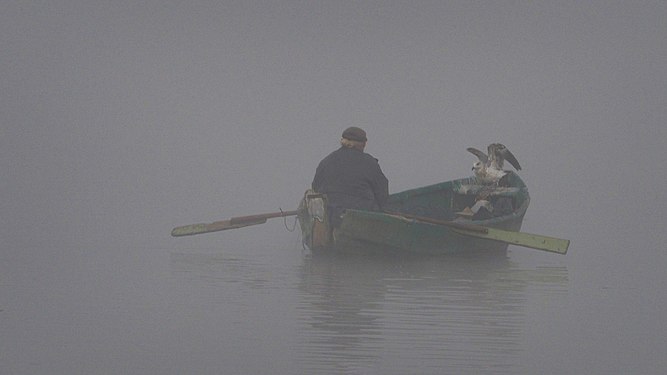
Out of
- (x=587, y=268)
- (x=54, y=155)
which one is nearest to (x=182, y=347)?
(x=587, y=268)

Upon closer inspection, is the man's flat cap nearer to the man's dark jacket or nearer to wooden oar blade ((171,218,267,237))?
the man's dark jacket

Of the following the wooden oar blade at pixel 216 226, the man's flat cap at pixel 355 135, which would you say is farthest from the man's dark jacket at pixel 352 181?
the wooden oar blade at pixel 216 226

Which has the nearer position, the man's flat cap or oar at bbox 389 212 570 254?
oar at bbox 389 212 570 254

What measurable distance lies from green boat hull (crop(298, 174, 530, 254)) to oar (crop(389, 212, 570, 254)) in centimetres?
8

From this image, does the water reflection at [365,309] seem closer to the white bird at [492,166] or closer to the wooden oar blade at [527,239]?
the wooden oar blade at [527,239]

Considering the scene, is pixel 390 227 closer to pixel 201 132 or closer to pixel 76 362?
pixel 76 362

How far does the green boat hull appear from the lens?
14077mm

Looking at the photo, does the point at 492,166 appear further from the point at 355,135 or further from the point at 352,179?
the point at 352,179

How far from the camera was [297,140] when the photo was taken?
78.6 meters

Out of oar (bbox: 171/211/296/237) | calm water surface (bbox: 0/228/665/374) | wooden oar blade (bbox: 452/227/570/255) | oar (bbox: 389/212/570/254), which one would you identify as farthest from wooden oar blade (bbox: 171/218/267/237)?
wooden oar blade (bbox: 452/227/570/255)

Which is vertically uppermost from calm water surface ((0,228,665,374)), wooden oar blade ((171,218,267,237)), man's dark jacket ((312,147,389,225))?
man's dark jacket ((312,147,389,225))

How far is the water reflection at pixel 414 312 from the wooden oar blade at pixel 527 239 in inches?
10.4

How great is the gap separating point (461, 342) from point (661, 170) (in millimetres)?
32584

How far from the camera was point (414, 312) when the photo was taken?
10.5 meters
